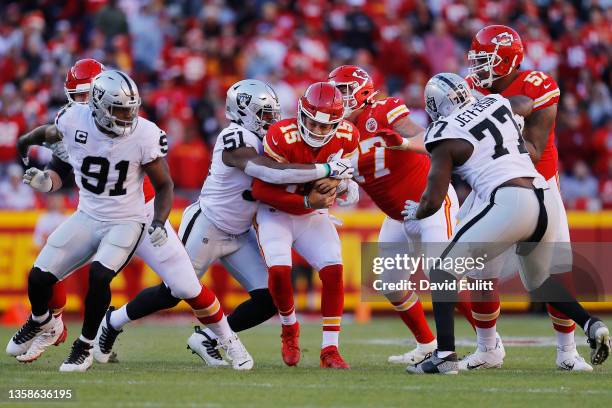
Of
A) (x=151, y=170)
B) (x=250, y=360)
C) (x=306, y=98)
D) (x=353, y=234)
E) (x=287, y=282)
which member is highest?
(x=306, y=98)

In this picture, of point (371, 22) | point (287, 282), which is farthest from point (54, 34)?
point (287, 282)

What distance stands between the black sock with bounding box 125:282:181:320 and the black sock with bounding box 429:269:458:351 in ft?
5.77

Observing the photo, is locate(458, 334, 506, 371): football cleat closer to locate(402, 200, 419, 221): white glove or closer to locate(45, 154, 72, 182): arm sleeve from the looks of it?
locate(402, 200, 419, 221): white glove

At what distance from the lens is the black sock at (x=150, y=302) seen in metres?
7.61

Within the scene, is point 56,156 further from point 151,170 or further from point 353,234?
point 353,234

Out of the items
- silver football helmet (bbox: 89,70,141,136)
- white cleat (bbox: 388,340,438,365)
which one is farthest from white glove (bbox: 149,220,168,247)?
white cleat (bbox: 388,340,438,365)

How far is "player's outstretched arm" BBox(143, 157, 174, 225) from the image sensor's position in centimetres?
698

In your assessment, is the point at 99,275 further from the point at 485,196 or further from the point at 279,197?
the point at 485,196

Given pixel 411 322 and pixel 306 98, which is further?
pixel 411 322

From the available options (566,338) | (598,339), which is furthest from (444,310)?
(566,338)

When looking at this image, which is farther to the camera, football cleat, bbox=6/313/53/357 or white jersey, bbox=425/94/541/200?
football cleat, bbox=6/313/53/357

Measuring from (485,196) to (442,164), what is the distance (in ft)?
1.16

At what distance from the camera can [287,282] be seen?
735cm

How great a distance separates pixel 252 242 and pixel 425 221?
1184 millimetres
